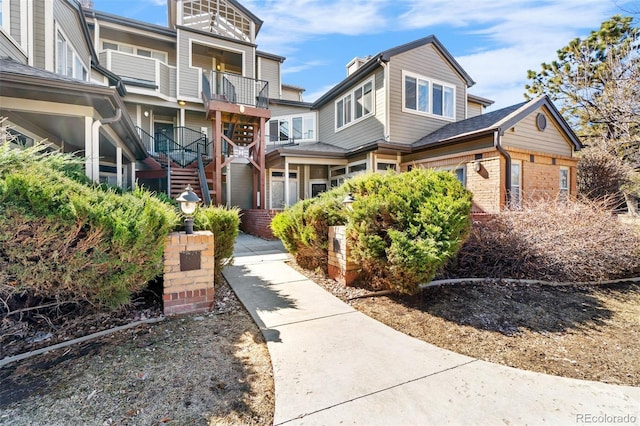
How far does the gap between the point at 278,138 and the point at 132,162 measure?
6963 mm

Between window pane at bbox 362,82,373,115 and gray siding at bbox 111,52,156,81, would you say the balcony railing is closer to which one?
gray siding at bbox 111,52,156,81

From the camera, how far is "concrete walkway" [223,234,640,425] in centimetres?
203

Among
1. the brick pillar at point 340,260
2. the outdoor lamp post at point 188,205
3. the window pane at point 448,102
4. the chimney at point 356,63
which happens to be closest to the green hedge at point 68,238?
the outdoor lamp post at point 188,205

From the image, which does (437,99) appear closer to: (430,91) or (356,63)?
(430,91)

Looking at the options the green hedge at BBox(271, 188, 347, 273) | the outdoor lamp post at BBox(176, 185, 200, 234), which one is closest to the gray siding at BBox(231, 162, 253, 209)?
the green hedge at BBox(271, 188, 347, 273)

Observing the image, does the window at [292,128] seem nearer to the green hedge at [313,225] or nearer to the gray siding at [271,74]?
the gray siding at [271,74]

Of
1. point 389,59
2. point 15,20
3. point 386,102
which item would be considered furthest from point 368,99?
point 15,20

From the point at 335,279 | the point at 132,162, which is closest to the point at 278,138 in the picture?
the point at 132,162

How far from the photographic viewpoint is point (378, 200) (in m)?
4.21

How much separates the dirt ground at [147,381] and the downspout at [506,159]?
29.7 feet

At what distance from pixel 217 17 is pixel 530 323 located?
1833 centimetres

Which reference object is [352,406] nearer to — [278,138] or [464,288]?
[464,288]

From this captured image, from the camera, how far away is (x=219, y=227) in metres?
4.55

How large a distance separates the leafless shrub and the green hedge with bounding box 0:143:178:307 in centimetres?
447
